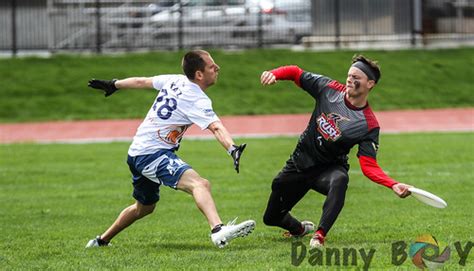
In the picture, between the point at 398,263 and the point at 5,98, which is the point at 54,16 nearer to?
the point at 5,98

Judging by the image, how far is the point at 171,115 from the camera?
898 cm

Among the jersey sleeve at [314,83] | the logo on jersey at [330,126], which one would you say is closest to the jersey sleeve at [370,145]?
the logo on jersey at [330,126]

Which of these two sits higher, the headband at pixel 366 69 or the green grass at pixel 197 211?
the headband at pixel 366 69

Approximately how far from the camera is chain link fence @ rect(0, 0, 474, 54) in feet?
100

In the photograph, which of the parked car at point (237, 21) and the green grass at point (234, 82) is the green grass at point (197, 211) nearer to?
the green grass at point (234, 82)

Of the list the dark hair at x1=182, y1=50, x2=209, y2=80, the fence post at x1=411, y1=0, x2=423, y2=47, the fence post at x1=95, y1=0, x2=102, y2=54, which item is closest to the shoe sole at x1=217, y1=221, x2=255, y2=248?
the dark hair at x1=182, y1=50, x2=209, y2=80

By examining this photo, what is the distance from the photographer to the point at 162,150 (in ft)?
29.7

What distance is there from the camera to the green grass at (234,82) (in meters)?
26.4

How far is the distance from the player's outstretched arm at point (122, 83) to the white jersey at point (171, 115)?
0.85ft

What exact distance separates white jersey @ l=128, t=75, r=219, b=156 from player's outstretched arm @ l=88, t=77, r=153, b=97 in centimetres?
26

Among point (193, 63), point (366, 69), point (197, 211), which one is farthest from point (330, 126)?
point (197, 211)

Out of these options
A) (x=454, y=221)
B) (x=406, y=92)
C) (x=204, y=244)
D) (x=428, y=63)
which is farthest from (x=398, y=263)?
(x=428, y=63)

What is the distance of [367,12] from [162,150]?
2244cm

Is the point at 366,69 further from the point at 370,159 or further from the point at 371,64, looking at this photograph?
the point at 370,159
